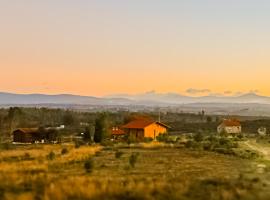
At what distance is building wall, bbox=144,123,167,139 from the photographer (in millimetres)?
92575

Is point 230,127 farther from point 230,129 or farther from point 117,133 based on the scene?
point 117,133

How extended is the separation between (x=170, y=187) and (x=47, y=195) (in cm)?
435

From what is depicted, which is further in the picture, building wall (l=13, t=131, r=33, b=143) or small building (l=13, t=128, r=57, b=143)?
building wall (l=13, t=131, r=33, b=143)

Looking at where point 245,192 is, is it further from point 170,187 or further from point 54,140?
point 54,140

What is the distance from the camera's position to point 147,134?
92.8 metres

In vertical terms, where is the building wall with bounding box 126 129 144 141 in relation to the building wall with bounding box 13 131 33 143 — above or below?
above

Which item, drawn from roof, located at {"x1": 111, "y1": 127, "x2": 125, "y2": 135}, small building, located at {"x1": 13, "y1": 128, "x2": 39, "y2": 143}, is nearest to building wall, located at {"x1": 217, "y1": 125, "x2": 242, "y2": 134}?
roof, located at {"x1": 111, "y1": 127, "x2": 125, "y2": 135}

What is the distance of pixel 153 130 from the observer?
313ft

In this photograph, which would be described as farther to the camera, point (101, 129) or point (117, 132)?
point (117, 132)

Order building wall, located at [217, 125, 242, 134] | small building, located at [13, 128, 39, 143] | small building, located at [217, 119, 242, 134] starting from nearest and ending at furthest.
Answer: small building, located at [13, 128, 39, 143]
building wall, located at [217, 125, 242, 134]
small building, located at [217, 119, 242, 134]

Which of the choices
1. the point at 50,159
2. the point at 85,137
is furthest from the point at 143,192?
the point at 85,137

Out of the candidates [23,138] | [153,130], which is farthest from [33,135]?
[153,130]

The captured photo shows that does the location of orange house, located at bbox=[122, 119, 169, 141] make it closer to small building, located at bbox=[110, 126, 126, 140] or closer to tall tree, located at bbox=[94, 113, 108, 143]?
small building, located at bbox=[110, 126, 126, 140]

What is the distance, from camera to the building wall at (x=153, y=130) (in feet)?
304
